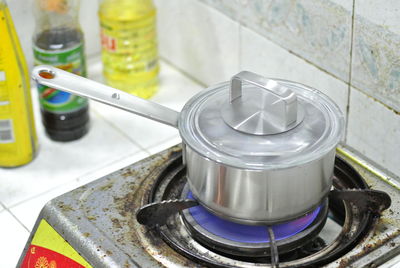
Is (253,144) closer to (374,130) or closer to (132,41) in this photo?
(374,130)

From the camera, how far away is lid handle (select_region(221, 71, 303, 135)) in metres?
0.85

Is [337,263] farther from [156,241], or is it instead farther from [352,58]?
[352,58]

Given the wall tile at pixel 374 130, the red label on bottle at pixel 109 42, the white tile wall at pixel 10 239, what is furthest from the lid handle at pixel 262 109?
the red label on bottle at pixel 109 42

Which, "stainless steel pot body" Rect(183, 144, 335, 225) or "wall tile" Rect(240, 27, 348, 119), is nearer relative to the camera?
"stainless steel pot body" Rect(183, 144, 335, 225)

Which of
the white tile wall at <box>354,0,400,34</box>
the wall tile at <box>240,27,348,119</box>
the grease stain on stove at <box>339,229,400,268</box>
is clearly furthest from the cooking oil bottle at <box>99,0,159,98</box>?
the grease stain on stove at <box>339,229,400,268</box>

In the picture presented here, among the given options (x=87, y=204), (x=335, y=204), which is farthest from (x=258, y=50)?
(x=87, y=204)

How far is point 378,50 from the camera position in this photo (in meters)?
1.04

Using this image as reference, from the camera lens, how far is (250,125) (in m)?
0.87

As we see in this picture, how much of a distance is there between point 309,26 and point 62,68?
1.45ft

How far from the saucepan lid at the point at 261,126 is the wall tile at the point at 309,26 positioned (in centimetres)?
21

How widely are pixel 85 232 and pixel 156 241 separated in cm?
10

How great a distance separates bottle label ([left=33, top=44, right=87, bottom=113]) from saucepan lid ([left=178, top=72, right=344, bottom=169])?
1.36 feet

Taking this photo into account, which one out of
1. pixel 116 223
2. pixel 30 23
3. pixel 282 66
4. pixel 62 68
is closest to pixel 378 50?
pixel 282 66

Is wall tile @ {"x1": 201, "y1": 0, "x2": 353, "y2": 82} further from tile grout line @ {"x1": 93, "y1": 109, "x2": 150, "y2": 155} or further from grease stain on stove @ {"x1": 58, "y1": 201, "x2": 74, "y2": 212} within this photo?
grease stain on stove @ {"x1": 58, "y1": 201, "x2": 74, "y2": 212}
